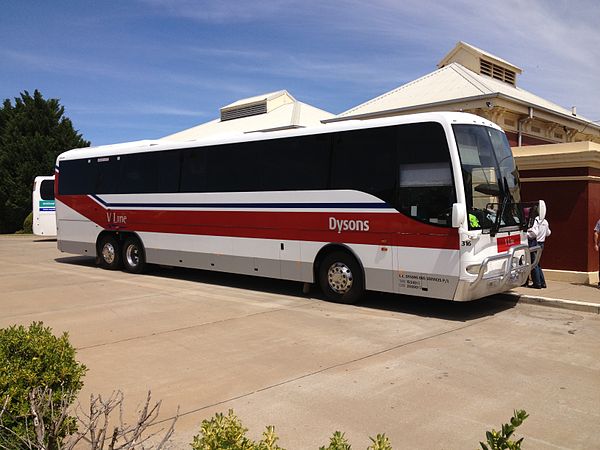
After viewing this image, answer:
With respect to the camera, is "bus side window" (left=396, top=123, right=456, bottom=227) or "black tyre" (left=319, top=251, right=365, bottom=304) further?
"black tyre" (left=319, top=251, right=365, bottom=304)

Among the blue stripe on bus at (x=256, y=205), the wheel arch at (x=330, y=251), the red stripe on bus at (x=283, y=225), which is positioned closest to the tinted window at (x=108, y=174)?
the blue stripe on bus at (x=256, y=205)

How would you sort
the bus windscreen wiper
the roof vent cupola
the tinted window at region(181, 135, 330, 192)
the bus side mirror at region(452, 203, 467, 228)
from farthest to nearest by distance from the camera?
the roof vent cupola < the tinted window at region(181, 135, 330, 192) < the bus windscreen wiper < the bus side mirror at region(452, 203, 467, 228)

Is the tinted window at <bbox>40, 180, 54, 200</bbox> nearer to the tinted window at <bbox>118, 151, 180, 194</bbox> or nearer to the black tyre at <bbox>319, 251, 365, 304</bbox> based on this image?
the tinted window at <bbox>118, 151, 180, 194</bbox>

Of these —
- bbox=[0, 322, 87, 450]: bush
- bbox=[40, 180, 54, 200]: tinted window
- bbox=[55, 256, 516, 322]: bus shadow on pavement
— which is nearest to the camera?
bbox=[0, 322, 87, 450]: bush

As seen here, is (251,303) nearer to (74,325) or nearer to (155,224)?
(74,325)

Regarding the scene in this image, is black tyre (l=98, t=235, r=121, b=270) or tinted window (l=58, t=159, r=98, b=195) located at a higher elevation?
tinted window (l=58, t=159, r=98, b=195)

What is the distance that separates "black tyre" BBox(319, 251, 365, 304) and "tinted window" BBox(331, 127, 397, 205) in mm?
1324

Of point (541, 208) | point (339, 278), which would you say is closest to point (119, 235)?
point (339, 278)

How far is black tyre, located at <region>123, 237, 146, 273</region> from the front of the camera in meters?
14.5

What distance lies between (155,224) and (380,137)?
668 centimetres

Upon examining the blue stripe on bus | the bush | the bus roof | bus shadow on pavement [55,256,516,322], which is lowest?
bus shadow on pavement [55,256,516,322]

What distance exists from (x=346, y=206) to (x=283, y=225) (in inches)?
62.3

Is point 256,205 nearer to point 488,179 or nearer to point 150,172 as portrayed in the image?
point 150,172

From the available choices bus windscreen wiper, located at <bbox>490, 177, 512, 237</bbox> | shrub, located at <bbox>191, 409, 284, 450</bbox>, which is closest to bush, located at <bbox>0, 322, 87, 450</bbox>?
shrub, located at <bbox>191, 409, 284, 450</bbox>
